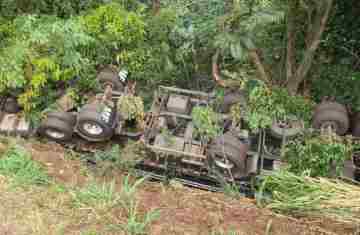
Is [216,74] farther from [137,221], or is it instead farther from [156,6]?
[137,221]

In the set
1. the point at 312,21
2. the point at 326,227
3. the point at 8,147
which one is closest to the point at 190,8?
the point at 312,21

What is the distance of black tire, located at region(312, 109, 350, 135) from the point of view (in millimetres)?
5852

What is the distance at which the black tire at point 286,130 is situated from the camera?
5809 millimetres

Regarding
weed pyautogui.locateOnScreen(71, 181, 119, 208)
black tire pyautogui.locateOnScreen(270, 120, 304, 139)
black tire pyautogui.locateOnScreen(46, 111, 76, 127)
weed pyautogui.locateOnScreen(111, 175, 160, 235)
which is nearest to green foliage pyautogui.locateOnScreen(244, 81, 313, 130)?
black tire pyautogui.locateOnScreen(270, 120, 304, 139)

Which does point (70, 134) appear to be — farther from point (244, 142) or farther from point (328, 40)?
point (328, 40)

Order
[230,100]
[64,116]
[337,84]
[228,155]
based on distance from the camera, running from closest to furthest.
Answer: [228,155]
[64,116]
[230,100]
[337,84]

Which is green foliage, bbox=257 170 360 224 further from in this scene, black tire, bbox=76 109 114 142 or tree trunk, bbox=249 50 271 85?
tree trunk, bbox=249 50 271 85

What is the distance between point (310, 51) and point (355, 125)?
4.55ft

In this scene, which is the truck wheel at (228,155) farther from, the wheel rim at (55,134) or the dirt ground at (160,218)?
the wheel rim at (55,134)

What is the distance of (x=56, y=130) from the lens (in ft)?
19.2

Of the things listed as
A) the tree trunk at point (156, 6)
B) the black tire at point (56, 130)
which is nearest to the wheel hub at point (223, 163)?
the black tire at point (56, 130)

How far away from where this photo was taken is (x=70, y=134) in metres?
5.96

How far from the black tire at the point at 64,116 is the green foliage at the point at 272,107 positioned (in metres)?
2.66

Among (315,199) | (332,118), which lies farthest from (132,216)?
(332,118)
